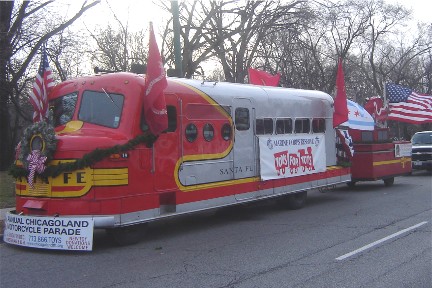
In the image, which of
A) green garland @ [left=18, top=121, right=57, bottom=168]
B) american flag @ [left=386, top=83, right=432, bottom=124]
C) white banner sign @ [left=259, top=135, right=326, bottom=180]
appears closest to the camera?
green garland @ [left=18, top=121, right=57, bottom=168]

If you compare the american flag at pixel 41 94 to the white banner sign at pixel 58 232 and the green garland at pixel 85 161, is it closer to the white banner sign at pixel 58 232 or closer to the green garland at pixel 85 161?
the green garland at pixel 85 161

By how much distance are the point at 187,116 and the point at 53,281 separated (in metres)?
4.02

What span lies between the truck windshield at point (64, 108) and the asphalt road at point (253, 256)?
7.31ft

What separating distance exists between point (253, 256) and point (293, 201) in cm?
526

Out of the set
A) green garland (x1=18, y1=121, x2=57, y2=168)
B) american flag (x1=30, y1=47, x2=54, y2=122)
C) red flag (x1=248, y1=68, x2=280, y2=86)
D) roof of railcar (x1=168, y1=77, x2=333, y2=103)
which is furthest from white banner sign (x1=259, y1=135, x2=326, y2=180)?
green garland (x1=18, y1=121, x2=57, y2=168)

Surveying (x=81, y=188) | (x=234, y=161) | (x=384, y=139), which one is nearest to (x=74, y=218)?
(x=81, y=188)

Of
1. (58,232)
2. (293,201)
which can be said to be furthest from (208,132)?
(293,201)

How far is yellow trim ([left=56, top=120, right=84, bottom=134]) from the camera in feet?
27.1

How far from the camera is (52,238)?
A: 25.0 ft

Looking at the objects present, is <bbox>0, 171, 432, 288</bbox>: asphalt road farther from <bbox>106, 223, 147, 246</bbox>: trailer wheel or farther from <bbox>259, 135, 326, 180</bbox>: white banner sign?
<bbox>259, 135, 326, 180</bbox>: white banner sign

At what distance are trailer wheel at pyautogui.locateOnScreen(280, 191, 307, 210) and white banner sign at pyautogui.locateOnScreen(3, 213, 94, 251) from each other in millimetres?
6087

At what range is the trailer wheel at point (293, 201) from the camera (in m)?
12.4

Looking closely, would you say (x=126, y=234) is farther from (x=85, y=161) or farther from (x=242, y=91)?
(x=242, y=91)

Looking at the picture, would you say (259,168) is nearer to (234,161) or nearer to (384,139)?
(234,161)
